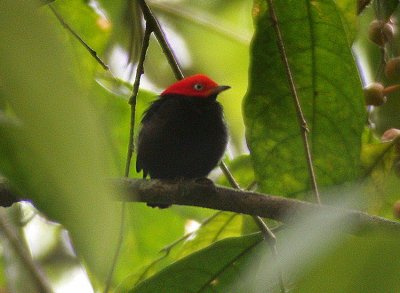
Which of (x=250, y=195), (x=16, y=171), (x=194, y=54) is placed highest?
(x=16, y=171)

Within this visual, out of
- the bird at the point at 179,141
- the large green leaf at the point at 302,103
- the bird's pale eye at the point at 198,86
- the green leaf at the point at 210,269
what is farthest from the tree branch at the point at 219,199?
the bird's pale eye at the point at 198,86

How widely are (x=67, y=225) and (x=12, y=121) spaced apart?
0.10 metres

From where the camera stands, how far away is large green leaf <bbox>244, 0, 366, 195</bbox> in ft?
6.29

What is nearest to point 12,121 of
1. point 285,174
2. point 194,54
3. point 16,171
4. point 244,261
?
point 16,171

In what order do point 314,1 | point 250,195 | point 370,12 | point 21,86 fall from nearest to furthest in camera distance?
point 21,86 < point 250,195 < point 314,1 < point 370,12

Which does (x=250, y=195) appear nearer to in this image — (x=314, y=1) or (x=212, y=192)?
(x=212, y=192)

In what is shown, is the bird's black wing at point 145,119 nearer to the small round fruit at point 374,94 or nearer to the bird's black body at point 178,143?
the bird's black body at point 178,143

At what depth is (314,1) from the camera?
75.2 inches

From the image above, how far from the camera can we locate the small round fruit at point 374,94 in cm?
200

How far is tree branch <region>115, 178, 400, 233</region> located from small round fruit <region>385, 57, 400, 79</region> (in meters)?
0.65

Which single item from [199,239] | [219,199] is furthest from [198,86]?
[219,199]

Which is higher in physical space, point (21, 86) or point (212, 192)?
point (21, 86)

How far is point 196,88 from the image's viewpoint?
3.01 m

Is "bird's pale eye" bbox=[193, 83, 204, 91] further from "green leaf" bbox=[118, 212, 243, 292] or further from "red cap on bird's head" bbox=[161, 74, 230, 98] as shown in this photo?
"green leaf" bbox=[118, 212, 243, 292]
